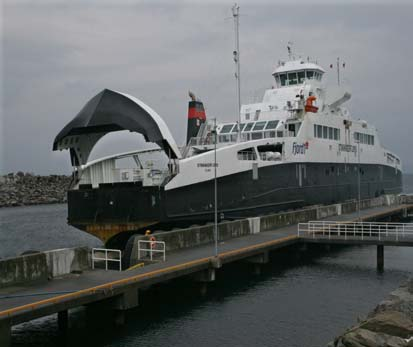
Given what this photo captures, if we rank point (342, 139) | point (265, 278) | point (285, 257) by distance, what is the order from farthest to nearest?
point (342, 139) → point (285, 257) → point (265, 278)

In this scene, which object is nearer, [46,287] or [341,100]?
[46,287]

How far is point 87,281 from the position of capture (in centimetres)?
1342

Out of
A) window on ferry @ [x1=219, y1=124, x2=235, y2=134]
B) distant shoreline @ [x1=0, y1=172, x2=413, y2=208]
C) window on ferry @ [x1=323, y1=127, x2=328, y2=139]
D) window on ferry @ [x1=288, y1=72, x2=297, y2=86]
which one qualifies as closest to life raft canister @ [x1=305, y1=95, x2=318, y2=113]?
window on ferry @ [x1=323, y1=127, x2=328, y2=139]

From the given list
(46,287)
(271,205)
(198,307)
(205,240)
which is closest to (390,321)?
(198,307)

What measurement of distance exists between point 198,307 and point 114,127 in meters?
10.2

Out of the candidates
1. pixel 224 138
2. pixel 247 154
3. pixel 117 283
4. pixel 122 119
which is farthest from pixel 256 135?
pixel 117 283

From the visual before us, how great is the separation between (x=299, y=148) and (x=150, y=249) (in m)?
16.4

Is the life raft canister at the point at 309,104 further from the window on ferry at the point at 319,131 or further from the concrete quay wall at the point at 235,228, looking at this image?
the concrete quay wall at the point at 235,228

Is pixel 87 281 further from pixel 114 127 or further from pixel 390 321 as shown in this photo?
pixel 114 127

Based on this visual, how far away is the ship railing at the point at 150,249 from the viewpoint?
16.4 metres

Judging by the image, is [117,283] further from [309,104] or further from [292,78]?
[292,78]

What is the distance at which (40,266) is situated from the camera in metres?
13.7

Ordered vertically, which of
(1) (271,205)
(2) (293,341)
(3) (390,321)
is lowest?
(2) (293,341)

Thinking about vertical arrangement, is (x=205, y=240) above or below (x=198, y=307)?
above
